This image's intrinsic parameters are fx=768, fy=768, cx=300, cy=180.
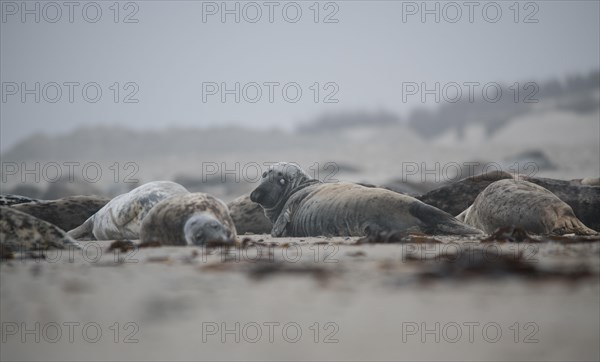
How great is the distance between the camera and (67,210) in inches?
317

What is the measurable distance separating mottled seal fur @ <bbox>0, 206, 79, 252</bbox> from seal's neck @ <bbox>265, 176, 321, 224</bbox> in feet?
10.8

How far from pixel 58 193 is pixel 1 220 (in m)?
16.5

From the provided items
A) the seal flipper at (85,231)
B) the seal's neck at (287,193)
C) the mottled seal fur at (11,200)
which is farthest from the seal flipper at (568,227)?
the mottled seal fur at (11,200)

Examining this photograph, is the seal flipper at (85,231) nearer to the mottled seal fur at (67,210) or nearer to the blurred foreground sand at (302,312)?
the mottled seal fur at (67,210)

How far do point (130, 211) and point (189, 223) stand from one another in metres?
1.66

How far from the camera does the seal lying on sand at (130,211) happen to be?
6.86 metres

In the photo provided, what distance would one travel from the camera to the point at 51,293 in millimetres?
3457

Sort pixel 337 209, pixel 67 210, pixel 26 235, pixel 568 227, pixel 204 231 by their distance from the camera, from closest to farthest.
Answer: pixel 26 235, pixel 204 231, pixel 568 227, pixel 337 209, pixel 67 210

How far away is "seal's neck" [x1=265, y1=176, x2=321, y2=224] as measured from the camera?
8297mm

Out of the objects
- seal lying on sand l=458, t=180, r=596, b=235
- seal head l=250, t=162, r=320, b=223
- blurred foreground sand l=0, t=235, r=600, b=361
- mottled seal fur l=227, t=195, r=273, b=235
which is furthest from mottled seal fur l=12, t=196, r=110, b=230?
seal lying on sand l=458, t=180, r=596, b=235

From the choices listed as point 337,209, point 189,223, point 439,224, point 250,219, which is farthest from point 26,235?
point 250,219

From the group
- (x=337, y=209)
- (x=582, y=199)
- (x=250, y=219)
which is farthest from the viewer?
(x=250, y=219)

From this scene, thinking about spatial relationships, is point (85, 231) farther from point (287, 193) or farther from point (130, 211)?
point (287, 193)

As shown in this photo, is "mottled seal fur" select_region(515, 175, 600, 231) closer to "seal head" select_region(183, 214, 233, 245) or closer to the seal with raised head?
the seal with raised head
